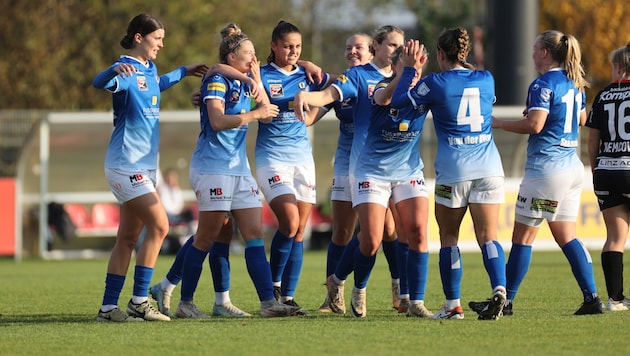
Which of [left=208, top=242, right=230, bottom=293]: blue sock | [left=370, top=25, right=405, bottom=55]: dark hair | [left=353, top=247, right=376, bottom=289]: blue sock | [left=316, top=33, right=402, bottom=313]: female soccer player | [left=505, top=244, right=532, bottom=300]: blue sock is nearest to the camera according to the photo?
[left=353, top=247, right=376, bottom=289]: blue sock

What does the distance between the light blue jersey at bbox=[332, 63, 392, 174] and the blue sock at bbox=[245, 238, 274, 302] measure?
3.22ft

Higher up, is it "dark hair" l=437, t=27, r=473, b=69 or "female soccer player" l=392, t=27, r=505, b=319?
"dark hair" l=437, t=27, r=473, b=69

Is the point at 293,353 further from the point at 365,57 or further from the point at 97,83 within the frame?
the point at 365,57

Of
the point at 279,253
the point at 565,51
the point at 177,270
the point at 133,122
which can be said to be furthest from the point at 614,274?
the point at 133,122

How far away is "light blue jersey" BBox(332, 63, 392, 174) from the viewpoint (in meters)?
9.17

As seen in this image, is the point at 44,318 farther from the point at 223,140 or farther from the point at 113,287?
the point at 223,140

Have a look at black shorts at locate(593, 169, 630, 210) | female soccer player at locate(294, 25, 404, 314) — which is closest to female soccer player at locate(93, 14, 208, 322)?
female soccer player at locate(294, 25, 404, 314)

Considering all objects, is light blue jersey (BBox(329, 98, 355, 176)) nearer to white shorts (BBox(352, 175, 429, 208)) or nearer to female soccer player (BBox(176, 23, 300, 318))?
female soccer player (BBox(176, 23, 300, 318))

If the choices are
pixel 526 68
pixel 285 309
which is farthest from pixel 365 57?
pixel 526 68

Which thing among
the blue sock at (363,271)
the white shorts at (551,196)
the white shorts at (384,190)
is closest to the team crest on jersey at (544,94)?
the white shorts at (551,196)

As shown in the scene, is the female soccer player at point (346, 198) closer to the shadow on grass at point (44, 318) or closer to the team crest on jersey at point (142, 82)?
the team crest on jersey at point (142, 82)

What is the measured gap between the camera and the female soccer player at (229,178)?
901 centimetres

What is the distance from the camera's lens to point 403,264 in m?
9.86

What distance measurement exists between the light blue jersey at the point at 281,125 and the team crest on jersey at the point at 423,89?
60.8 inches
